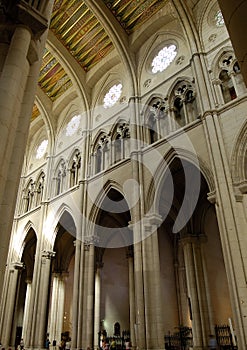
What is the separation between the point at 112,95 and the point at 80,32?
338 centimetres

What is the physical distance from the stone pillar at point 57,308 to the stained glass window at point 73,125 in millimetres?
8631

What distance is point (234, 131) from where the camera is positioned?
951cm

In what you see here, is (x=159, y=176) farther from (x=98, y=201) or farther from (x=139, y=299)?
(x=139, y=299)

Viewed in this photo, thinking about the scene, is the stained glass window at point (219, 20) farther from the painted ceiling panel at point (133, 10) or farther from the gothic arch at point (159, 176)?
the gothic arch at point (159, 176)

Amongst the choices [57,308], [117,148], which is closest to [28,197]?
[57,308]

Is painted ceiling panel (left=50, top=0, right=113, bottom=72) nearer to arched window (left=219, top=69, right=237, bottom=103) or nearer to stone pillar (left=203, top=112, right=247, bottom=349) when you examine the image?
arched window (left=219, top=69, right=237, bottom=103)

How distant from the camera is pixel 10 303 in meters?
16.0

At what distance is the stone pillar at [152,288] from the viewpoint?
9328mm

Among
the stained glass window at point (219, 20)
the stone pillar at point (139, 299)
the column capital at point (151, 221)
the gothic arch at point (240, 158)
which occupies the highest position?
the stained glass window at point (219, 20)

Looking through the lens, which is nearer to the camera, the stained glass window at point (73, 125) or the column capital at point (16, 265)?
the column capital at point (16, 265)

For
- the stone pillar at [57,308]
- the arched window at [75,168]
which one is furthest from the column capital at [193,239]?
the stone pillar at [57,308]

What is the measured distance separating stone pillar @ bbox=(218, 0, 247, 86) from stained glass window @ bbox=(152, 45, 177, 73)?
1206 centimetres

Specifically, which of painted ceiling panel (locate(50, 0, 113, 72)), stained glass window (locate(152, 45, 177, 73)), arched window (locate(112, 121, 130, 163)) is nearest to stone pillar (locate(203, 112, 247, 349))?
arched window (locate(112, 121, 130, 163))

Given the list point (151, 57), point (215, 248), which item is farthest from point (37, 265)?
point (151, 57)
